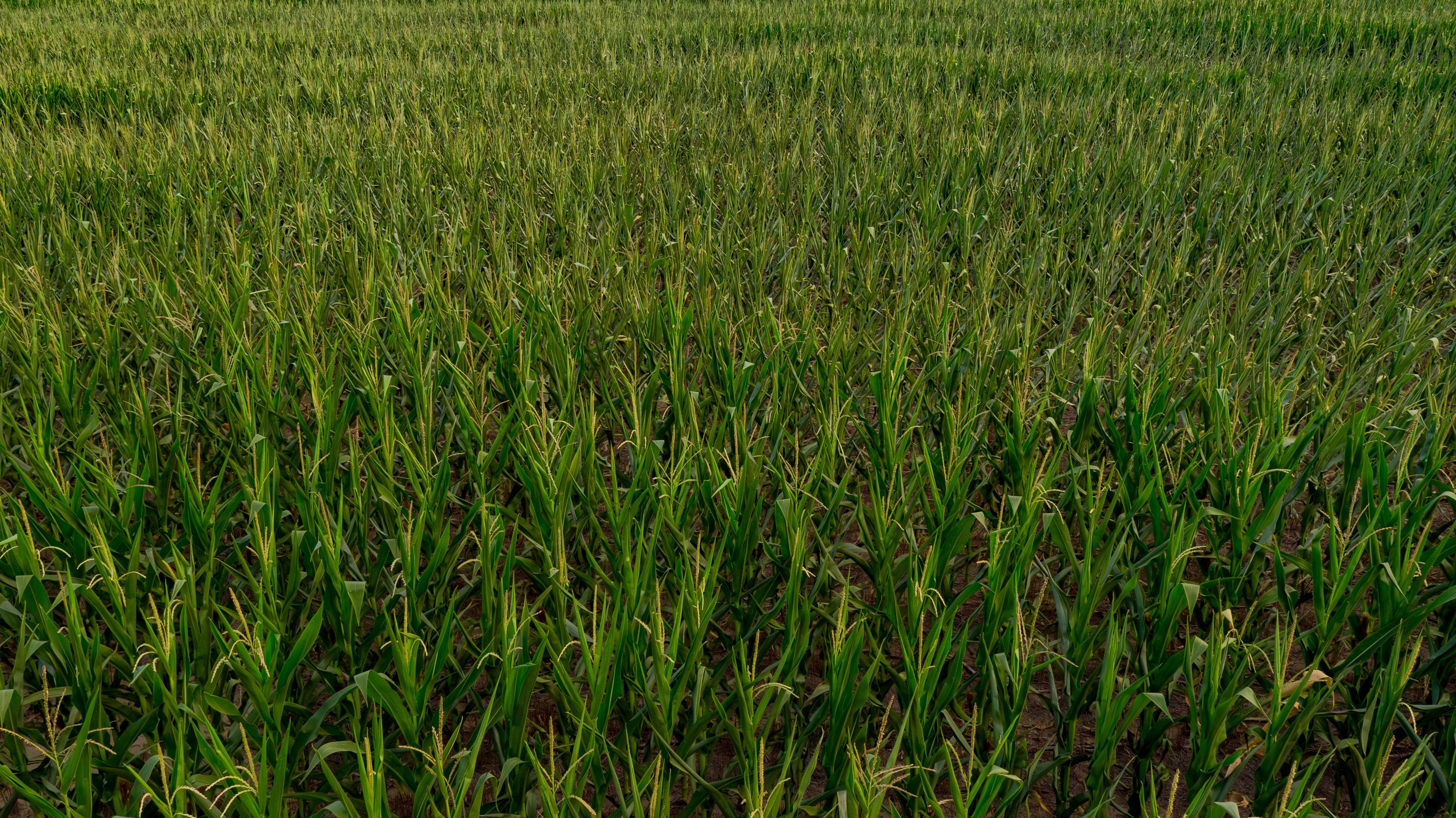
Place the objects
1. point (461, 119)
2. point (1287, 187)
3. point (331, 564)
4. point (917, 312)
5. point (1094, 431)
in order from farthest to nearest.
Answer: point (461, 119) < point (1287, 187) < point (917, 312) < point (1094, 431) < point (331, 564)

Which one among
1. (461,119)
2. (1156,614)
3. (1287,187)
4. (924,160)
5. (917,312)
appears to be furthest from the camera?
(461,119)

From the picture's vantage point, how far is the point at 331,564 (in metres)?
1.28

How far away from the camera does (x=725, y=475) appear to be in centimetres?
177

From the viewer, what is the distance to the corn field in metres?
1.16

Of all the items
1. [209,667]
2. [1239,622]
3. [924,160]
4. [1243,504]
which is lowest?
[1239,622]

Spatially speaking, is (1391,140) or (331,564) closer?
(331,564)

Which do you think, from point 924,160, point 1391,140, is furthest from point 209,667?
point 1391,140

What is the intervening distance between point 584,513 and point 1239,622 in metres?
1.14

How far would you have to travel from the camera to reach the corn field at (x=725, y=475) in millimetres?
1163

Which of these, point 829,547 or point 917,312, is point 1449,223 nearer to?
point 917,312

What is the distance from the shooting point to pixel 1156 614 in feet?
4.79

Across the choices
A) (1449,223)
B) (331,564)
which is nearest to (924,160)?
(1449,223)

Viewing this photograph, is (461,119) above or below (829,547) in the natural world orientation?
above

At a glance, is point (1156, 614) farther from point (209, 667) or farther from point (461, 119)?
point (461, 119)
